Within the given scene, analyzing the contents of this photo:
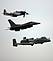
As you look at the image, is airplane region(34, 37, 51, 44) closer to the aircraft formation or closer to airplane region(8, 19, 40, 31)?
the aircraft formation

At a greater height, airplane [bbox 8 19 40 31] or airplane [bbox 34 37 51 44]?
airplane [bbox 8 19 40 31]

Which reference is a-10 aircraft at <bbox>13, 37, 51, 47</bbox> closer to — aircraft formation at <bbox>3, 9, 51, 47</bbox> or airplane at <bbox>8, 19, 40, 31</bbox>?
aircraft formation at <bbox>3, 9, 51, 47</bbox>

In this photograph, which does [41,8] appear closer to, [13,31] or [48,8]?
[48,8]

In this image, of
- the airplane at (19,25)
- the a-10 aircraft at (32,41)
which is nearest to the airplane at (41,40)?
the a-10 aircraft at (32,41)

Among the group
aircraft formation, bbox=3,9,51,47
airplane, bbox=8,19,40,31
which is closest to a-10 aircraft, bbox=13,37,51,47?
aircraft formation, bbox=3,9,51,47

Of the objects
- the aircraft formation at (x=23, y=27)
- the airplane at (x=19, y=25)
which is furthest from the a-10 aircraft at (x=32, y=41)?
the airplane at (x=19, y=25)

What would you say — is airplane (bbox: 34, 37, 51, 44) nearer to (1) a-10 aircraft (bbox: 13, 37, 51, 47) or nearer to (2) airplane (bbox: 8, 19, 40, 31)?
(1) a-10 aircraft (bbox: 13, 37, 51, 47)

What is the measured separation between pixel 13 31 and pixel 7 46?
0.74 feet

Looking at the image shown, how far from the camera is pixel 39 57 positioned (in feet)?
6.45

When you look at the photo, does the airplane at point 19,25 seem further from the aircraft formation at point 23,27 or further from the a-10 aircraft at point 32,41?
the a-10 aircraft at point 32,41

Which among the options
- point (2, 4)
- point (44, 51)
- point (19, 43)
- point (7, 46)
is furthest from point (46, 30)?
point (2, 4)

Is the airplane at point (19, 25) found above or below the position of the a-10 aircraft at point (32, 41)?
above

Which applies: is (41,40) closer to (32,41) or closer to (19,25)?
(32,41)

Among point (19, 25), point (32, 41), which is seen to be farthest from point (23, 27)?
point (32, 41)
